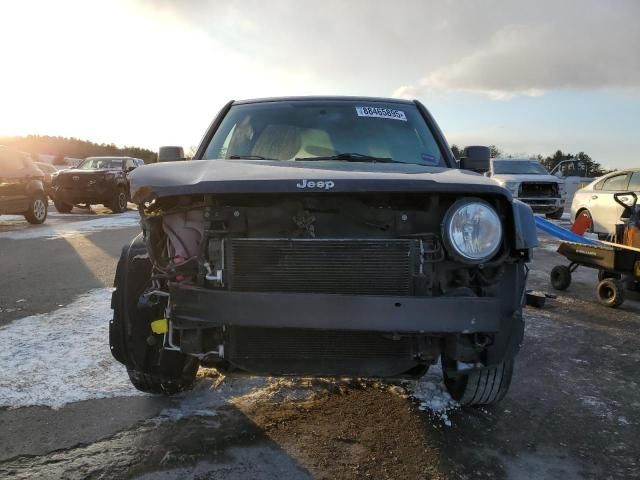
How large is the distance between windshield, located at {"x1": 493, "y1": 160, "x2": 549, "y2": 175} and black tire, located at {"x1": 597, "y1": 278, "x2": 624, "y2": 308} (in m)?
10.8

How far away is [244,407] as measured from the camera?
3.13 metres

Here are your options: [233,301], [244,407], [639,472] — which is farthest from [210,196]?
[639,472]

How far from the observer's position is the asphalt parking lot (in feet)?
8.25

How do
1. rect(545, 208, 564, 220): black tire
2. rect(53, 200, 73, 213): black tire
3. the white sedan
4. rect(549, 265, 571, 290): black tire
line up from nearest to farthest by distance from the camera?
1. rect(549, 265, 571, 290): black tire
2. the white sedan
3. rect(545, 208, 564, 220): black tire
4. rect(53, 200, 73, 213): black tire

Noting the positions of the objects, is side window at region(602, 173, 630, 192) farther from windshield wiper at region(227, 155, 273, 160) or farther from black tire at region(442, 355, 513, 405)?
windshield wiper at region(227, 155, 273, 160)

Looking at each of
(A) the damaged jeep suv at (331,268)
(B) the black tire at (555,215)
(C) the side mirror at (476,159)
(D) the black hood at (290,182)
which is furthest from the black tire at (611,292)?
(B) the black tire at (555,215)

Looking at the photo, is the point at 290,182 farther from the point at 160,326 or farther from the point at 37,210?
the point at 37,210

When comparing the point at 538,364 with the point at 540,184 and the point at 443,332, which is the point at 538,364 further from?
the point at 540,184

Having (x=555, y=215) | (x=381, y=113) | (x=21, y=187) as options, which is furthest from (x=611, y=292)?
(x=21, y=187)

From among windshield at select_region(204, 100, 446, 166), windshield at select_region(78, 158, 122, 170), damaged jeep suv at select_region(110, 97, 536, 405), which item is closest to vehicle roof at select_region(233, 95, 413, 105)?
windshield at select_region(204, 100, 446, 166)

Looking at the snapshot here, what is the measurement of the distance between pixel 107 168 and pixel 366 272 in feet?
Result: 52.1

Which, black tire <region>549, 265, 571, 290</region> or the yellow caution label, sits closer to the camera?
the yellow caution label

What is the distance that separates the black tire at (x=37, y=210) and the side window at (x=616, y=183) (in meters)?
12.9

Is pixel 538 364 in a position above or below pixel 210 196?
below
